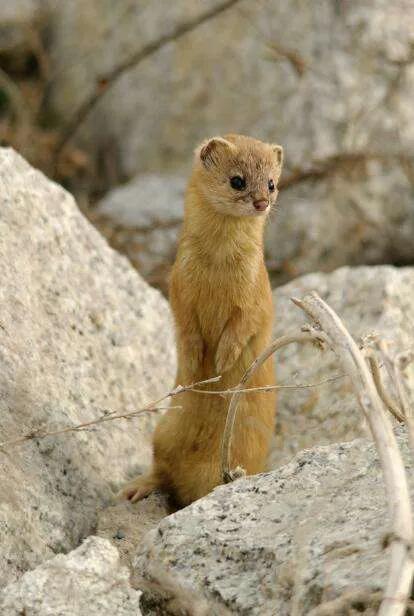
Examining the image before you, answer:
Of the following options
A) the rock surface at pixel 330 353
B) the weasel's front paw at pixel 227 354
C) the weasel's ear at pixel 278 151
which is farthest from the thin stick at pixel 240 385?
the weasel's ear at pixel 278 151

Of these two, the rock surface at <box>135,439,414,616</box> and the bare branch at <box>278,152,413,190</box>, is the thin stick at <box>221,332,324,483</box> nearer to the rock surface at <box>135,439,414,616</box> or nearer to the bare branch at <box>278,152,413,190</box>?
the rock surface at <box>135,439,414,616</box>

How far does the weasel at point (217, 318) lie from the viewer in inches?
163

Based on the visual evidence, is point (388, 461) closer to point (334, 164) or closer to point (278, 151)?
point (278, 151)

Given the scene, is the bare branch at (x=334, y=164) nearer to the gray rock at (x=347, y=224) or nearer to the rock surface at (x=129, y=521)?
the gray rock at (x=347, y=224)

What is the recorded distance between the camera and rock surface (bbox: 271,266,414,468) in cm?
458

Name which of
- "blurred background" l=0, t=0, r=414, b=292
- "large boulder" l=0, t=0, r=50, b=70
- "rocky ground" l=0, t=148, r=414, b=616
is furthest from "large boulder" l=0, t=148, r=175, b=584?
"large boulder" l=0, t=0, r=50, b=70

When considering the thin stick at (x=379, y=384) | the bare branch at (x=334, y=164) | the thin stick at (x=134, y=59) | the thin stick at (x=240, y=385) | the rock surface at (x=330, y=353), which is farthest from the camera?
the thin stick at (x=134, y=59)

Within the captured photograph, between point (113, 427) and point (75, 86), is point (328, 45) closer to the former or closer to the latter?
point (75, 86)

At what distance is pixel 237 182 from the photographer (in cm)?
416

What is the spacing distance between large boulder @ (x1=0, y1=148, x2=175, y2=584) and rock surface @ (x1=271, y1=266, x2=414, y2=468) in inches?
21.8

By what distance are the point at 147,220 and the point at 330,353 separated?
266 centimetres

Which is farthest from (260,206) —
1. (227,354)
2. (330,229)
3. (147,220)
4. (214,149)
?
(147,220)

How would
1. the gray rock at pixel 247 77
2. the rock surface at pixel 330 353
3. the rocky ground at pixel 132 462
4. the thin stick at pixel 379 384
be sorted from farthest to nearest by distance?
the gray rock at pixel 247 77 → the rock surface at pixel 330 353 → the thin stick at pixel 379 384 → the rocky ground at pixel 132 462

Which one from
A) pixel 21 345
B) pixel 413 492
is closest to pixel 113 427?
pixel 21 345
